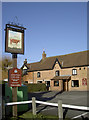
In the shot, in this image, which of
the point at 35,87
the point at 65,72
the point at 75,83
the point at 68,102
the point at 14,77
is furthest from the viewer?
the point at 65,72

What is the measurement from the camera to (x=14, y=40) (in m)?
9.63

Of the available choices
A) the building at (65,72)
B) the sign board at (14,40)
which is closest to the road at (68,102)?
the sign board at (14,40)

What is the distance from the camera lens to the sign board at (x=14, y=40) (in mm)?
9328

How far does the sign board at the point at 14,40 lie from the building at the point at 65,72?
982 inches

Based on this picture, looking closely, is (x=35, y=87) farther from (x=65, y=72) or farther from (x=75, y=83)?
(x=75, y=83)

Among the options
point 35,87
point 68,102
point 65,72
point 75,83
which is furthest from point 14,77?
point 65,72

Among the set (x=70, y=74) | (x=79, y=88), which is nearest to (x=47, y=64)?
(x=70, y=74)

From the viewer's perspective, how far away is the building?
33562 millimetres

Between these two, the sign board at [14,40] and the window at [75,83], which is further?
the window at [75,83]

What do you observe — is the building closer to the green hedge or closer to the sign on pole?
the green hedge

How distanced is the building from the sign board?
982 inches

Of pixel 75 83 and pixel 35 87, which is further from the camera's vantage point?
pixel 75 83

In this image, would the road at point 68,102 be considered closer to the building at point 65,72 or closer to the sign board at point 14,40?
the sign board at point 14,40

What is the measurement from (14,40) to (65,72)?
28.2 meters
